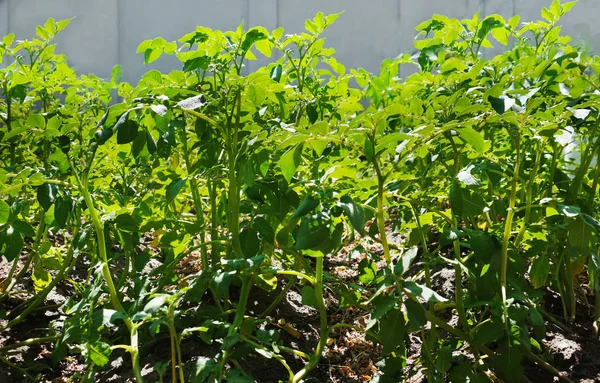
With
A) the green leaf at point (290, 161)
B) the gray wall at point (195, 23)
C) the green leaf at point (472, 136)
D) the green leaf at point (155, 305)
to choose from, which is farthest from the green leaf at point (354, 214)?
the gray wall at point (195, 23)

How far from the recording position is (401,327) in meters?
1.32

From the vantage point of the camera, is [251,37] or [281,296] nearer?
[251,37]

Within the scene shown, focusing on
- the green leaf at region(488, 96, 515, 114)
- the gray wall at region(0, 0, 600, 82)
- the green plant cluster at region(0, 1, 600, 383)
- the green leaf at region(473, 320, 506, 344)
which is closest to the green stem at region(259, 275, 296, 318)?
the green plant cluster at region(0, 1, 600, 383)

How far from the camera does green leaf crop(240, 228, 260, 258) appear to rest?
1458 mm

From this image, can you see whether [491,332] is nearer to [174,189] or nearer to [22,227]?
[174,189]

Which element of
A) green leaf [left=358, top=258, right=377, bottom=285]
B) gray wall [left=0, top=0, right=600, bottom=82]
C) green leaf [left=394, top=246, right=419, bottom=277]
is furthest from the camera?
gray wall [left=0, top=0, right=600, bottom=82]

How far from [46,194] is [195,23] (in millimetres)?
6687

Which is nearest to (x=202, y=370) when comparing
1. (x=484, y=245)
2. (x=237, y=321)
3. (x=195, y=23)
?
(x=237, y=321)

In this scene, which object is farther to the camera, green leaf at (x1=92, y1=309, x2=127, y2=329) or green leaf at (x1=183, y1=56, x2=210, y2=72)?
green leaf at (x1=183, y1=56, x2=210, y2=72)

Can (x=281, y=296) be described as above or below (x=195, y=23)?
below

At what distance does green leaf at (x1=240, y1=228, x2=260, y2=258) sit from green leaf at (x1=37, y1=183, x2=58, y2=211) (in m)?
0.39

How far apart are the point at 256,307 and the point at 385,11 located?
6255mm

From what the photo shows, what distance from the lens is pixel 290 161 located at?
4.20 feet

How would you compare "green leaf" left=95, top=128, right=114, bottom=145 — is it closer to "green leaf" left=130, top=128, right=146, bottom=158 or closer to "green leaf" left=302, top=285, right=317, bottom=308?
"green leaf" left=130, top=128, right=146, bottom=158
